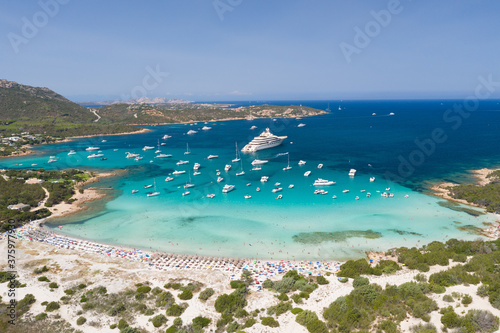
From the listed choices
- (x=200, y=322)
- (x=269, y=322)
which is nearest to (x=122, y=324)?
(x=200, y=322)

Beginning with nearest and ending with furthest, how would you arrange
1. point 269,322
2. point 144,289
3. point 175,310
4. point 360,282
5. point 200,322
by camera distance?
point 269,322 → point 200,322 → point 175,310 → point 360,282 → point 144,289

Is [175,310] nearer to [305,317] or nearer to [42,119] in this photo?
[305,317]

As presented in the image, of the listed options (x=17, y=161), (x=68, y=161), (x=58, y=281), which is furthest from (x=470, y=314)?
(x=17, y=161)

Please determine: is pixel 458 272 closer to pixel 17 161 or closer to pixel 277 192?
pixel 277 192

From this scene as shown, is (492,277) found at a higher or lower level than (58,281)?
higher

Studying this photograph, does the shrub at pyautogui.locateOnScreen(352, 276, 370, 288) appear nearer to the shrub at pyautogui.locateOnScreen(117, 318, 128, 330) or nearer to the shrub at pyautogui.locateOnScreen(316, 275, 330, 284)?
the shrub at pyautogui.locateOnScreen(316, 275, 330, 284)

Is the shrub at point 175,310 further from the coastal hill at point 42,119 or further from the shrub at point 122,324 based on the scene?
the coastal hill at point 42,119

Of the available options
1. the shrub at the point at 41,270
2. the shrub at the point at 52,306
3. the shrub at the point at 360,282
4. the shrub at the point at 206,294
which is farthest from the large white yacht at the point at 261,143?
the shrub at the point at 52,306
